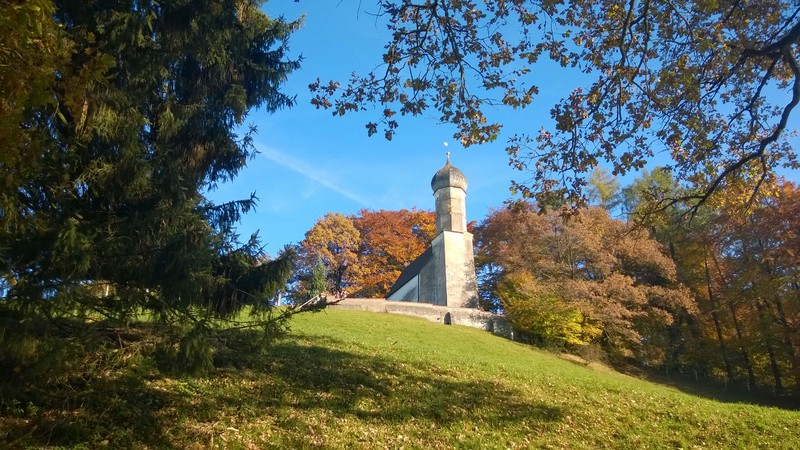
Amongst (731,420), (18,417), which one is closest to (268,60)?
(18,417)

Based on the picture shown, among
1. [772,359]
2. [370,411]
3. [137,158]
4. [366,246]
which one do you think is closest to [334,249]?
[366,246]

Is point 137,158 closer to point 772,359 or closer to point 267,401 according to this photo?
point 267,401

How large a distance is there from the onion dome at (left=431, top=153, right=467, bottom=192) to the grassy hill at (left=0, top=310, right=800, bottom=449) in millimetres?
24145

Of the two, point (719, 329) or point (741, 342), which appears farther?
point (719, 329)

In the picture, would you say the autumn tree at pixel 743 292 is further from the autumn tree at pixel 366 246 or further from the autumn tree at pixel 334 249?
the autumn tree at pixel 334 249

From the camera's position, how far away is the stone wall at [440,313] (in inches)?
1192

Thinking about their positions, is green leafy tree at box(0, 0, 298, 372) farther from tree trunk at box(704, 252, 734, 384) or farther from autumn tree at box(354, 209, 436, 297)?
autumn tree at box(354, 209, 436, 297)

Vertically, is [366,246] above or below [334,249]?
above

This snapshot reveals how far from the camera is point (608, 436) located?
9.05 meters

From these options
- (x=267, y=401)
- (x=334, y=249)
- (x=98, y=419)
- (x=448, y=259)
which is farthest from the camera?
(x=334, y=249)

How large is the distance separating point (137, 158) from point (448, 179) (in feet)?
102

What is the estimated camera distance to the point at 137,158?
6.94 meters

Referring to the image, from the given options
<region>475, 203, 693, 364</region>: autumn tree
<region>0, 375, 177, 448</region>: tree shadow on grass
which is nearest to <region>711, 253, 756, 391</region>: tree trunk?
<region>475, 203, 693, 364</region>: autumn tree

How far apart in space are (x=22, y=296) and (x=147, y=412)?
237cm
